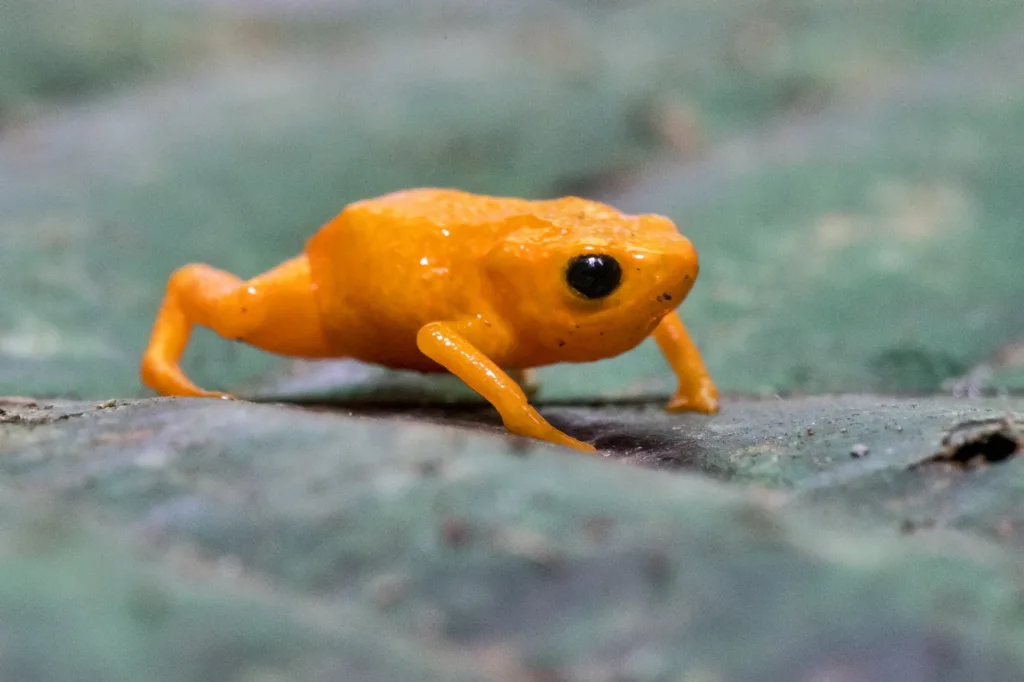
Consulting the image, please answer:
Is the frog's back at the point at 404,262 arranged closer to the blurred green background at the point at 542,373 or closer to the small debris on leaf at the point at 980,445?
the blurred green background at the point at 542,373

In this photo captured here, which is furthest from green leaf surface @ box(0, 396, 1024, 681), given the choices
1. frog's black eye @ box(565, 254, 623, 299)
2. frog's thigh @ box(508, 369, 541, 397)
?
frog's thigh @ box(508, 369, 541, 397)

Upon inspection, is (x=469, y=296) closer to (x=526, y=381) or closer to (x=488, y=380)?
(x=488, y=380)

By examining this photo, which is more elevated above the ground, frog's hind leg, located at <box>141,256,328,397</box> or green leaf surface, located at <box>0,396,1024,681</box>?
frog's hind leg, located at <box>141,256,328,397</box>

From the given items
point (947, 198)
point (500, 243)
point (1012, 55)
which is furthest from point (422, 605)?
point (1012, 55)

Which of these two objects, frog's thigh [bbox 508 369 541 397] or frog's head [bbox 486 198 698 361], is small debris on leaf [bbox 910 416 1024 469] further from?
frog's thigh [bbox 508 369 541 397]

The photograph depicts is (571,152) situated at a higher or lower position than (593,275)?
higher

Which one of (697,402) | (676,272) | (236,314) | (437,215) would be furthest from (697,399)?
(236,314)

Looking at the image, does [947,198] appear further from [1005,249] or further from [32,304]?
[32,304]
